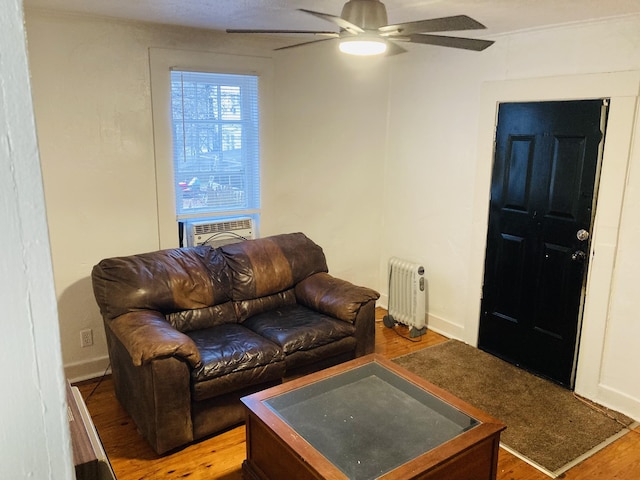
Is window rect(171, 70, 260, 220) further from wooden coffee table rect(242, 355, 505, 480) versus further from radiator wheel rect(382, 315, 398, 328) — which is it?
wooden coffee table rect(242, 355, 505, 480)

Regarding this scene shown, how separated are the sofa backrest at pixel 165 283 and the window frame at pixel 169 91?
30cm

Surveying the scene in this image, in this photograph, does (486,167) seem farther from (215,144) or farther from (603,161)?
(215,144)

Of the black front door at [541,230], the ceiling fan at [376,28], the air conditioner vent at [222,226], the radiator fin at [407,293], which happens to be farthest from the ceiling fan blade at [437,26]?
the radiator fin at [407,293]

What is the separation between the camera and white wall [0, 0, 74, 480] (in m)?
0.45

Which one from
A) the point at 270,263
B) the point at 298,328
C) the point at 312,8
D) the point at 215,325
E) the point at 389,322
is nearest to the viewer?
the point at 312,8

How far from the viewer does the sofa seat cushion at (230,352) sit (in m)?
2.76

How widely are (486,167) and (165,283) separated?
247 centimetres

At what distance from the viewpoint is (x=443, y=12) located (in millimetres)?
2934

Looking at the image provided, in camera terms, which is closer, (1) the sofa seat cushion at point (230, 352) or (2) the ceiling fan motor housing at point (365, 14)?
(2) the ceiling fan motor housing at point (365, 14)

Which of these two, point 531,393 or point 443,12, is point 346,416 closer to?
point 531,393

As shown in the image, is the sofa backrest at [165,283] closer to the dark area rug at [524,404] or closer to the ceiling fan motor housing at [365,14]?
the dark area rug at [524,404]

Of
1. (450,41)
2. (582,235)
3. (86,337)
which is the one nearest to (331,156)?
(582,235)

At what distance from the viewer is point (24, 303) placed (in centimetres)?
48

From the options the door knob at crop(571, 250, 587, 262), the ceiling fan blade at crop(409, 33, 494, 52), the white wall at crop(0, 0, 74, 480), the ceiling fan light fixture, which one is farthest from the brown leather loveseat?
the white wall at crop(0, 0, 74, 480)
